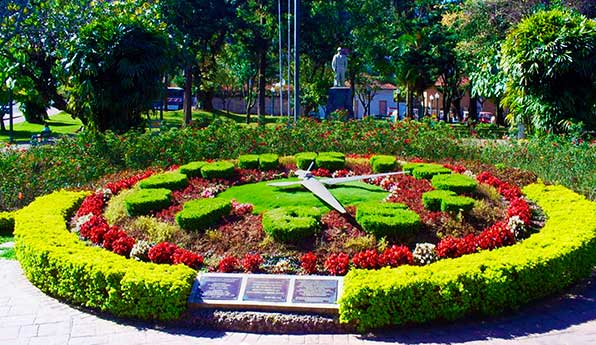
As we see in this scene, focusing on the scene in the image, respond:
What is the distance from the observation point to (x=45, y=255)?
7.31 meters

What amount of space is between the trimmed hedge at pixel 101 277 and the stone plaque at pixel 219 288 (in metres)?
0.16

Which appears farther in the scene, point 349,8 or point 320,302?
point 349,8

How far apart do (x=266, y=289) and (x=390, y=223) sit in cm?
196

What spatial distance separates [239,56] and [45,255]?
1148 inches

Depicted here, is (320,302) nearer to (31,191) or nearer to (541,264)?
(541,264)

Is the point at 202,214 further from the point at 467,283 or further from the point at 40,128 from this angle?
the point at 40,128

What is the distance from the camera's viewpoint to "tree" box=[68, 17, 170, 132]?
1488cm

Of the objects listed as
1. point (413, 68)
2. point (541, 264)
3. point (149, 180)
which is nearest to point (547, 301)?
point (541, 264)

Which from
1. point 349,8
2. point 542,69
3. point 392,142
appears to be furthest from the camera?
point 349,8

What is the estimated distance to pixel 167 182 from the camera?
33.9 ft

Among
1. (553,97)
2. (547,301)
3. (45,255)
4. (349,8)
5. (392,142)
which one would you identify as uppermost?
(349,8)

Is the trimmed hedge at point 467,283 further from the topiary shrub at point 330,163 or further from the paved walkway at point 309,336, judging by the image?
the topiary shrub at point 330,163

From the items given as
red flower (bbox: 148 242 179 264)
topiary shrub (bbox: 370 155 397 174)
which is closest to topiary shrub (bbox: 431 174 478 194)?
topiary shrub (bbox: 370 155 397 174)

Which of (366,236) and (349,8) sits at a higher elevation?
(349,8)
